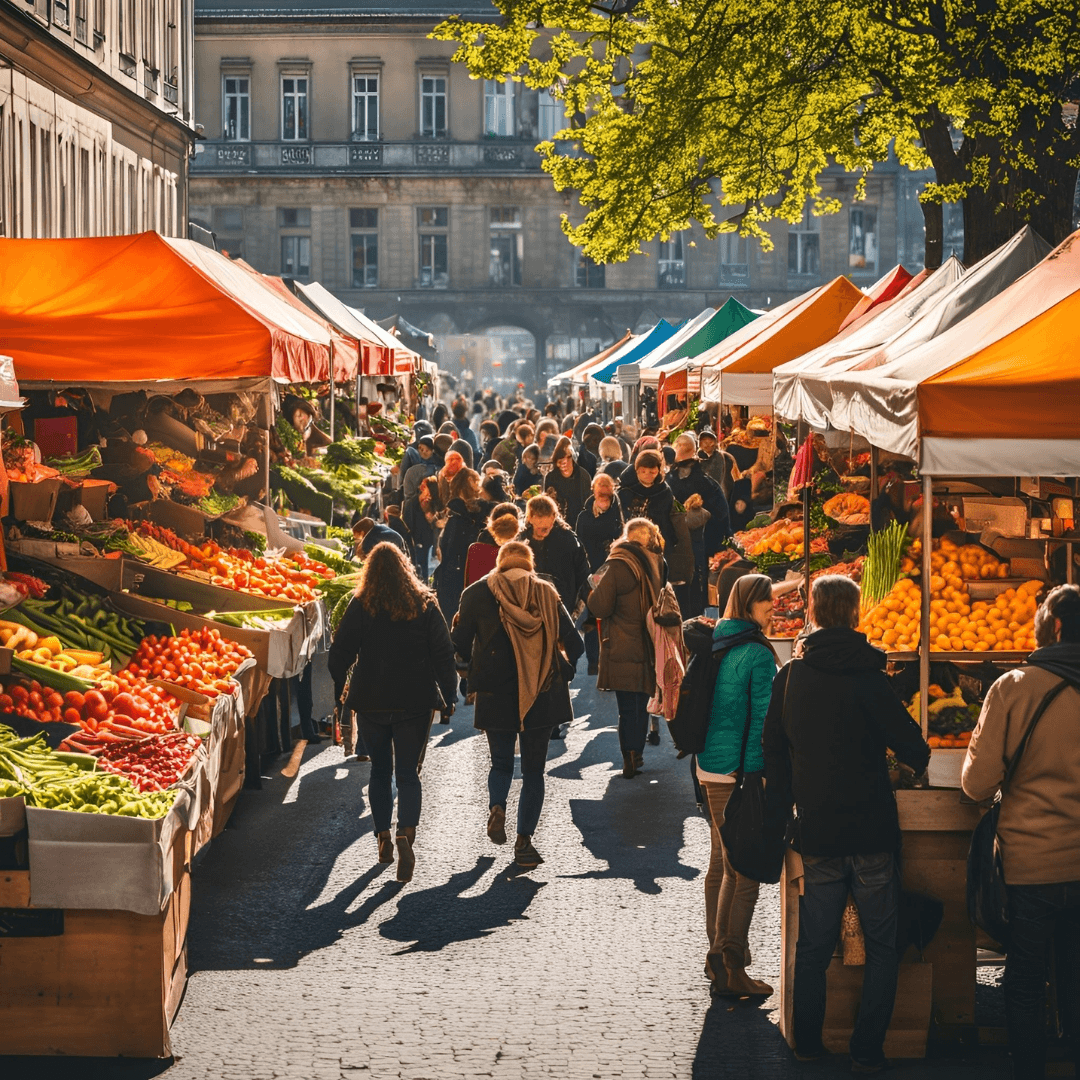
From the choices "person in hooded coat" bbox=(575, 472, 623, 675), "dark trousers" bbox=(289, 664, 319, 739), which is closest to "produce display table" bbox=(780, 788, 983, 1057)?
"dark trousers" bbox=(289, 664, 319, 739)

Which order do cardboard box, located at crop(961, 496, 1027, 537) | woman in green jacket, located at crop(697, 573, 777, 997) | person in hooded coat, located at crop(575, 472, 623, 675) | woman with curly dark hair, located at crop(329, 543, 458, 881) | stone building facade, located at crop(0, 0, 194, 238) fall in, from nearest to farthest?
woman in green jacket, located at crop(697, 573, 777, 997)
cardboard box, located at crop(961, 496, 1027, 537)
woman with curly dark hair, located at crop(329, 543, 458, 881)
person in hooded coat, located at crop(575, 472, 623, 675)
stone building facade, located at crop(0, 0, 194, 238)

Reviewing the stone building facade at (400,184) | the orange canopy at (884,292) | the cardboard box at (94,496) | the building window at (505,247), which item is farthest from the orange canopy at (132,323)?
the building window at (505,247)

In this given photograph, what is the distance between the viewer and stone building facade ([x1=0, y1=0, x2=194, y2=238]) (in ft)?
58.0

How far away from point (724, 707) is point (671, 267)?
4618 centimetres

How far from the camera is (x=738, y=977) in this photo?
648cm

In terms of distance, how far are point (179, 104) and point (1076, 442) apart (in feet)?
75.6

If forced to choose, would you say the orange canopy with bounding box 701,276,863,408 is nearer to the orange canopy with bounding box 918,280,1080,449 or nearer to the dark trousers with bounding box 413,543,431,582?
the dark trousers with bounding box 413,543,431,582

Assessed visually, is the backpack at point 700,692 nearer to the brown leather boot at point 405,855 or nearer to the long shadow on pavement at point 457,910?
the long shadow on pavement at point 457,910

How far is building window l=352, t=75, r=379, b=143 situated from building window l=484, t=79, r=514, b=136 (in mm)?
3645

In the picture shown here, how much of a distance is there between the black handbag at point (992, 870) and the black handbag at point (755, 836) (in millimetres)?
751

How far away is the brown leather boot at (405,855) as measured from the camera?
8.20m

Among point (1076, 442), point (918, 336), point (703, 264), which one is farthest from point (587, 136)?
point (703, 264)

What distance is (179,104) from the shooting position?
26344 mm

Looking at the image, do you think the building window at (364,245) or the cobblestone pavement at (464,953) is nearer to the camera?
the cobblestone pavement at (464,953)
